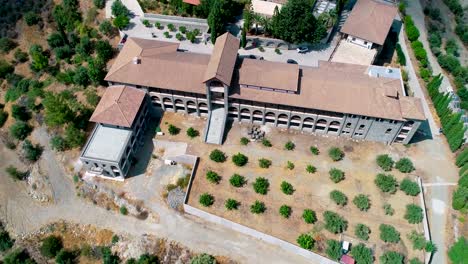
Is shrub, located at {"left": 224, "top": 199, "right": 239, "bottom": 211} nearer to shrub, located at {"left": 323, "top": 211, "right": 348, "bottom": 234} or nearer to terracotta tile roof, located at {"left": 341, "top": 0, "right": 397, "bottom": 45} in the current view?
shrub, located at {"left": 323, "top": 211, "right": 348, "bottom": 234}

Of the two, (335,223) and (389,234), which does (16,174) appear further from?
(389,234)

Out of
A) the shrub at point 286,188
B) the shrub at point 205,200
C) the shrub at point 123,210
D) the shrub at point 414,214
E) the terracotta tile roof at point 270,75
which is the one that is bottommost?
the shrub at point 123,210

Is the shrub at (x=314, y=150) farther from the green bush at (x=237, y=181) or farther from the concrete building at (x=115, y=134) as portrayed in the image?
the concrete building at (x=115, y=134)

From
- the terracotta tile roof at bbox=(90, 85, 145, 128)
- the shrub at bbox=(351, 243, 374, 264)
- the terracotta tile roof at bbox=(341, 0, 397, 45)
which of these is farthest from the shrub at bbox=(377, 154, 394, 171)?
the terracotta tile roof at bbox=(90, 85, 145, 128)

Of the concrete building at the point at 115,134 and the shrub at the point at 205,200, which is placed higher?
the concrete building at the point at 115,134

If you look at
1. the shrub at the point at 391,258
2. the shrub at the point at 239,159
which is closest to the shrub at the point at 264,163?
the shrub at the point at 239,159
